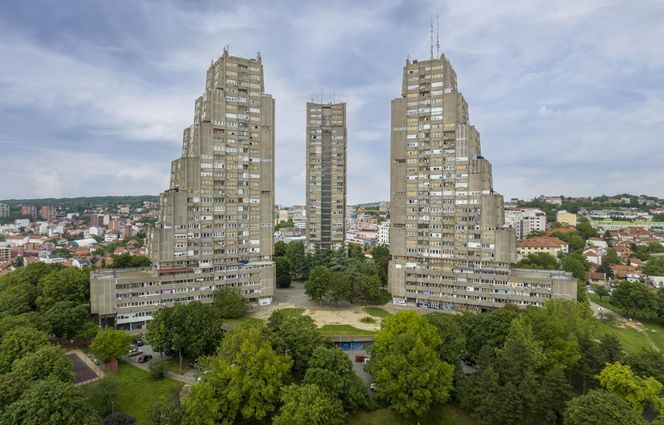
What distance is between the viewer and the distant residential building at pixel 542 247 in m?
120

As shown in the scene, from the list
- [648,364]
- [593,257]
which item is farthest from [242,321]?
[593,257]

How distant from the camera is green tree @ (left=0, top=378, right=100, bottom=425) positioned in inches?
1231

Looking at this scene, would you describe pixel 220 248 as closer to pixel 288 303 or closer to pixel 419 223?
pixel 288 303

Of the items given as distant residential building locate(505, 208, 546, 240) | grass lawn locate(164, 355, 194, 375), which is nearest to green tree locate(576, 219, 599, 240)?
distant residential building locate(505, 208, 546, 240)

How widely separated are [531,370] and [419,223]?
119 feet

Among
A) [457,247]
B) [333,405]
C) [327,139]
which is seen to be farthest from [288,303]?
[327,139]

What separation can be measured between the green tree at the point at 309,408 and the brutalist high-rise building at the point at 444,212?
37805mm

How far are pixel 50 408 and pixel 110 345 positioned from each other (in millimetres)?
17125

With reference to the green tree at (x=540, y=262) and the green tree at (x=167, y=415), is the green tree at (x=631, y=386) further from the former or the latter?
the green tree at (x=540, y=262)

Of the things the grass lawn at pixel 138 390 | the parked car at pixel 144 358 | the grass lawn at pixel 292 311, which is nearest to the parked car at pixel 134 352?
the parked car at pixel 144 358

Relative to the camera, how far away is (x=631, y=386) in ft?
119

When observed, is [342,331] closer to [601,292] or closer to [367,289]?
[367,289]

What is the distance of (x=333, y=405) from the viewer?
3656 cm

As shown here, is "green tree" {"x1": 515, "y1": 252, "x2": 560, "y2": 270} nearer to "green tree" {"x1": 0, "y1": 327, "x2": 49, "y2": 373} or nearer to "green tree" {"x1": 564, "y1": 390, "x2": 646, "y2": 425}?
"green tree" {"x1": 564, "y1": 390, "x2": 646, "y2": 425}
